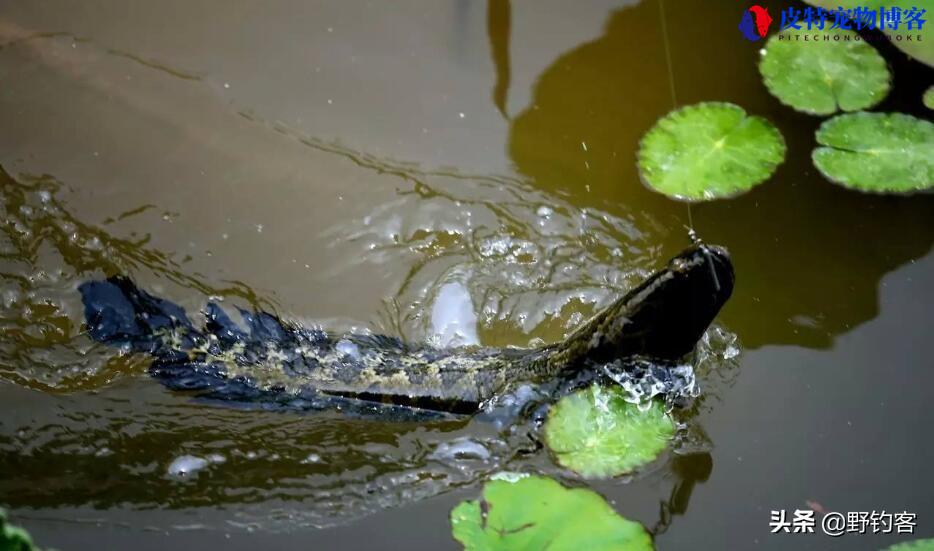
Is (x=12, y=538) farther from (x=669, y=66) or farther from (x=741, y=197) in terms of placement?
(x=669, y=66)

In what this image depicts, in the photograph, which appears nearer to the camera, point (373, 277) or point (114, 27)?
point (373, 277)

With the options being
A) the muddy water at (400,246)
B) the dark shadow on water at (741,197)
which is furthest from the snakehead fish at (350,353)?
the dark shadow on water at (741,197)

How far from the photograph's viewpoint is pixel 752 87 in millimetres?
3727

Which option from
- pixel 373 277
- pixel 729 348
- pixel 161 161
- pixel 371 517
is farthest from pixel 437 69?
pixel 371 517

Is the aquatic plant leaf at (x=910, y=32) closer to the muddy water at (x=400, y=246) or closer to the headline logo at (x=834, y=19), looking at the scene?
the headline logo at (x=834, y=19)

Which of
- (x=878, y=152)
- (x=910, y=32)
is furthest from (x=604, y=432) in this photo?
(x=910, y=32)

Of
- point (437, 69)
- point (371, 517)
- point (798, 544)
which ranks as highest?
point (437, 69)

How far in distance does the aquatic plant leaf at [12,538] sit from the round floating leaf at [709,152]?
256 centimetres

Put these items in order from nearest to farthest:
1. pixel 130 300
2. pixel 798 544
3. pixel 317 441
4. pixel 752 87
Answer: pixel 798 544 → pixel 317 441 → pixel 130 300 → pixel 752 87

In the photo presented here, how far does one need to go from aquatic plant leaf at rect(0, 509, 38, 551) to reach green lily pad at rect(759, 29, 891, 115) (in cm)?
319

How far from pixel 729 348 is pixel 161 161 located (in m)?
2.52

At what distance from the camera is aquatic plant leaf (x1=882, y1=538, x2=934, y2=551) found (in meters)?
2.45

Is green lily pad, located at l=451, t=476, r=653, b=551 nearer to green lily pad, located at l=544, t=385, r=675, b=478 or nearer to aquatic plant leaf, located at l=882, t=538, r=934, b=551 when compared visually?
green lily pad, located at l=544, t=385, r=675, b=478

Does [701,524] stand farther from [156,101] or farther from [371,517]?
[156,101]
